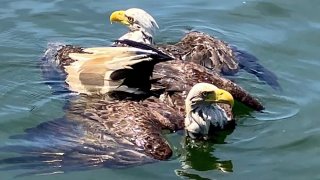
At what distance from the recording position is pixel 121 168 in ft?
28.0

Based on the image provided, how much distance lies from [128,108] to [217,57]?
181cm

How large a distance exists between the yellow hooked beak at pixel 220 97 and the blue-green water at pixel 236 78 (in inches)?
19.8

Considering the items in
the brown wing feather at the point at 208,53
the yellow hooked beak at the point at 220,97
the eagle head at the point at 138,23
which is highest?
the eagle head at the point at 138,23

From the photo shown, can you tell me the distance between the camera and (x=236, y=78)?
34.7 feet

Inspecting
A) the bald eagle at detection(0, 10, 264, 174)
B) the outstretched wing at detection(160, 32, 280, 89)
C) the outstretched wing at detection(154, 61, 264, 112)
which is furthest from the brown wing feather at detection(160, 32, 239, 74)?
the outstretched wing at detection(154, 61, 264, 112)

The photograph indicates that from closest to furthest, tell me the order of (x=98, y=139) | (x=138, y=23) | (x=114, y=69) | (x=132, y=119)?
(x=98, y=139), (x=132, y=119), (x=114, y=69), (x=138, y=23)

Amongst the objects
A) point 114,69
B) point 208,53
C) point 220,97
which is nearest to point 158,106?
point 114,69

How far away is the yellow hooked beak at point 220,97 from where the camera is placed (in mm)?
8867

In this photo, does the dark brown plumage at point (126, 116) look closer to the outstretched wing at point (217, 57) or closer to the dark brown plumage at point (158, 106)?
the dark brown plumage at point (158, 106)

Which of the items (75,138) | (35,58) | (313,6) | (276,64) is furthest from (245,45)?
(75,138)

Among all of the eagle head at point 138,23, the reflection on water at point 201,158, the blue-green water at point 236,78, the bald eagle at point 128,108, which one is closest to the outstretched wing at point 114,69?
the bald eagle at point 128,108

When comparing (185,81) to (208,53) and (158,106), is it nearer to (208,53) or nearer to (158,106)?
(158,106)

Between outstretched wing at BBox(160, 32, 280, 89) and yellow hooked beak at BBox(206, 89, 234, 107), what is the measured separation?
1.46 m

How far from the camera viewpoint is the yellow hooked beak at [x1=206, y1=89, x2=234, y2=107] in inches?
349
